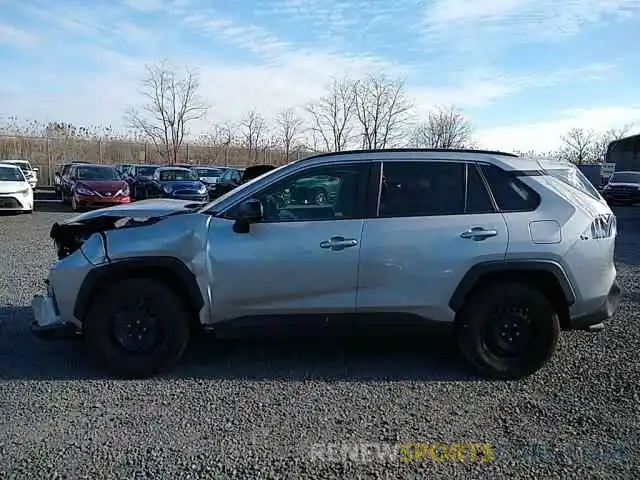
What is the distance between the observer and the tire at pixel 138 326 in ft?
15.0

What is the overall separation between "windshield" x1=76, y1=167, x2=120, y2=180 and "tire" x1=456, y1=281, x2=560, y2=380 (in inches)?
721

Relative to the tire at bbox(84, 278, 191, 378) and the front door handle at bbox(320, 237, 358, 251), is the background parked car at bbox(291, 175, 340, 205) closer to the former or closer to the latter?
the front door handle at bbox(320, 237, 358, 251)

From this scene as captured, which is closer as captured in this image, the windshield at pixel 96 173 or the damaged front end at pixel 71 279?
the damaged front end at pixel 71 279

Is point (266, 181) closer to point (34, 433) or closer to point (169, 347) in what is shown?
point (169, 347)

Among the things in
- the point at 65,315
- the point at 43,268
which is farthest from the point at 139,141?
the point at 65,315

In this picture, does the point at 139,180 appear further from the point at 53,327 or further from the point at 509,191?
the point at 509,191

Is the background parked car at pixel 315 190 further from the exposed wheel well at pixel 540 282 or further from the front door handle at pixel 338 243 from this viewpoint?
the exposed wheel well at pixel 540 282

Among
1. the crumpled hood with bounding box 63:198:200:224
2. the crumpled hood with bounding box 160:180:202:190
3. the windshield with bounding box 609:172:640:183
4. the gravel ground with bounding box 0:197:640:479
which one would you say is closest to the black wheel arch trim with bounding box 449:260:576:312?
the gravel ground with bounding box 0:197:640:479

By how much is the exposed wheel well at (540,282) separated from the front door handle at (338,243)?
1.03m

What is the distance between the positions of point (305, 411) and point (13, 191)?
16.0m

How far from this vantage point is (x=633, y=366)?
4.95 meters

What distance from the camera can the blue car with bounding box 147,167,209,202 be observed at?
21797 millimetres

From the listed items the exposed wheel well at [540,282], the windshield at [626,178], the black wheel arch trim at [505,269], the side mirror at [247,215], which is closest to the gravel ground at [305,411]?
the exposed wheel well at [540,282]

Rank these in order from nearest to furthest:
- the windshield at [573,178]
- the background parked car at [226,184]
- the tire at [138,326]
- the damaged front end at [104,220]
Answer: the tire at [138,326] → the windshield at [573,178] → the damaged front end at [104,220] → the background parked car at [226,184]
